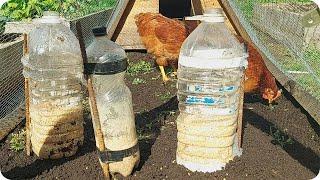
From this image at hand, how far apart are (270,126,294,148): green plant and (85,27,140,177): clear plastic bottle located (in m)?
1.28

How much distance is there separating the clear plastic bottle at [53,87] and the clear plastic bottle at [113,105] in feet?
1.40

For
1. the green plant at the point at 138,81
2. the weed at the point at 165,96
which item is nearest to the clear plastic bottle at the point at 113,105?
the weed at the point at 165,96

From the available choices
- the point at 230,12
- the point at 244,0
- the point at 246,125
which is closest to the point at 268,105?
the point at 246,125

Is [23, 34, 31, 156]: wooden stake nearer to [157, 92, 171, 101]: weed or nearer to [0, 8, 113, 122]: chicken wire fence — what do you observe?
[0, 8, 113, 122]: chicken wire fence

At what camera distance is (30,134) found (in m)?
3.23

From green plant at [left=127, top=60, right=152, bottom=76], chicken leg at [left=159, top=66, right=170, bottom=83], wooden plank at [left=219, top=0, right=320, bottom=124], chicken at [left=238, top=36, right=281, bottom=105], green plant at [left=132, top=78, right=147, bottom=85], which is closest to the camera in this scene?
wooden plank at [left=219, top=0, right=320, bottom=124]

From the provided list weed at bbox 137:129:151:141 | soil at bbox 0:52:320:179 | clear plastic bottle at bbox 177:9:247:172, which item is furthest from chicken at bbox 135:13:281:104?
clear plastic bottle at bbox 177:9:247:172

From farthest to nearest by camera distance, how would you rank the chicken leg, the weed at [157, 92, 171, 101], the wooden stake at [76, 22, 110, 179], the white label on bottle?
the chicken leg < the weed at [157, 92, 171, 101] < the white label on bottle < the wooden stake at [76, 22, 110, 179]

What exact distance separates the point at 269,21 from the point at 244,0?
79cm

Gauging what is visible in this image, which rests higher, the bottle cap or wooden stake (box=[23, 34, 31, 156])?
the bottle cap

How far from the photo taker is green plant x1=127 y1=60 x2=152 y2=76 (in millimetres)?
5670

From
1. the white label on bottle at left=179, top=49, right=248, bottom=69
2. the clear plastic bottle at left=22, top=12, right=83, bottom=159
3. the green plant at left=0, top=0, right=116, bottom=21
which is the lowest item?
the green plant at left=0, top=0, right=116, bottom=21

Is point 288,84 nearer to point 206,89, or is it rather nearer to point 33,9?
point 206,89

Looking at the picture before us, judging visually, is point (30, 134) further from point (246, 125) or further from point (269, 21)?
point (269, 21)
